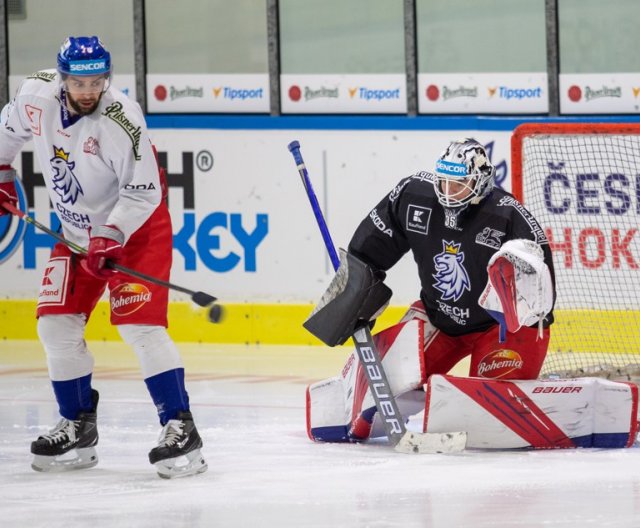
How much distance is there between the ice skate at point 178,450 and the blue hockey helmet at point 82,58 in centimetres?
95

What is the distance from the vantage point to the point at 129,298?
4086 mm

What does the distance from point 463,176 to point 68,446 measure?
1.39 m

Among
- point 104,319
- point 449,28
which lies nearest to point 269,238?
point 104,319

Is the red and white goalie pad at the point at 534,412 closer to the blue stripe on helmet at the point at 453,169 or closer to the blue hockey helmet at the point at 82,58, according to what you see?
the blue stripe on helmet at the point at 453,169

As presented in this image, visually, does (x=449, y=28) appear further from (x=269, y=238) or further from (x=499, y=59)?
(x=269, y=238)

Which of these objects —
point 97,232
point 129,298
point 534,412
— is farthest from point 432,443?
point 97,232

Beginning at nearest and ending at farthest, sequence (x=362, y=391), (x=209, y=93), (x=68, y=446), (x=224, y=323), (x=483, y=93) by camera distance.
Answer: (x=68, y=446)
(x=362, y=391)
(x=224, y=323)
(x=483, y=93)
(x=209, y=93)

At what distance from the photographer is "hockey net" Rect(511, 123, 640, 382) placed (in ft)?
20.0

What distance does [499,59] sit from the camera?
25.3ft

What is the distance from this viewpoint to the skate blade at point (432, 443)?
4398 millimetres

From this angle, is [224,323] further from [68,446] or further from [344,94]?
[68,446]

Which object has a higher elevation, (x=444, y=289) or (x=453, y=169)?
(x=453, y=169)

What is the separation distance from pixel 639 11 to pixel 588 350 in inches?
83.4

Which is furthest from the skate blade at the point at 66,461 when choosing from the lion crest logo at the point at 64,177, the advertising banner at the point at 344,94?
the advertising banner at the point at 344,94
